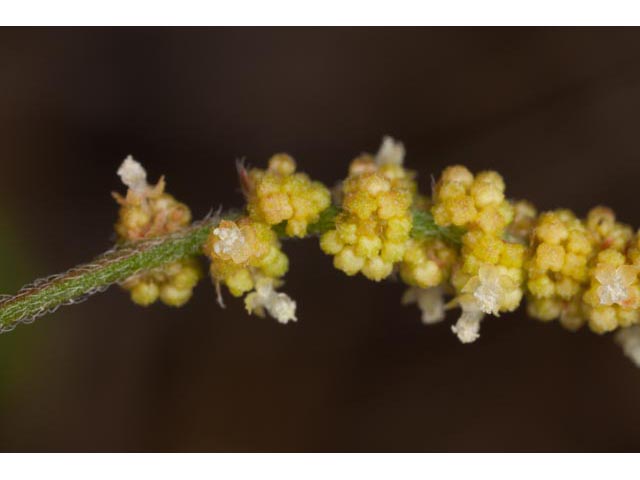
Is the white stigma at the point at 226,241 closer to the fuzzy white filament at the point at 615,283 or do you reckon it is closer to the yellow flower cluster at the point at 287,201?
the yellow flower cluster at the point at 287,201

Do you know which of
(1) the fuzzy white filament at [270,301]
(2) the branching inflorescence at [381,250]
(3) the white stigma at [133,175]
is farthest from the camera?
(3) the white stigma at [133,175]

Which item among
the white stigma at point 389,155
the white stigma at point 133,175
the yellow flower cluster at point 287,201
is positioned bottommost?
the yellow flower cluster at point 287,201

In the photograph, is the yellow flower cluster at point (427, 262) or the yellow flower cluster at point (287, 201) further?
the yellow flower cluster at point (427, 262)

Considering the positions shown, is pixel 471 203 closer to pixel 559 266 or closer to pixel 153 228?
pixel 559 266

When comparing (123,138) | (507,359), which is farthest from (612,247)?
(123,138)

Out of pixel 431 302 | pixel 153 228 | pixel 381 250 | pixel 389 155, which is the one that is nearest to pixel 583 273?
pixel 431 302

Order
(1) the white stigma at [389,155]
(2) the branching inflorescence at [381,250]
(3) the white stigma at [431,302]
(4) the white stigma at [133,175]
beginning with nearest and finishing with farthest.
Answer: (2) the branching inflorescence at [381,250] < (4) the white stigma at [133,175] < (3) the white stigma at [431,302] < (1) the white stigma at [389,155]

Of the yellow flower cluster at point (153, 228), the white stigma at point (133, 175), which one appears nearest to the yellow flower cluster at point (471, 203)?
the yellow flower cluster at point (153, 228)

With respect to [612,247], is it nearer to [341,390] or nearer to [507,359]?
[507,359]

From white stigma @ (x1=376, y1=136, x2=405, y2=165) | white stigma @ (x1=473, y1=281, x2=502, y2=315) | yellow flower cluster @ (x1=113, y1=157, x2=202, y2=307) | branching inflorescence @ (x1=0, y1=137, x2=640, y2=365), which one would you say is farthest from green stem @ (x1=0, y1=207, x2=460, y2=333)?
white stigma @ (x1=376, y1=136, x2=405, y2=165)

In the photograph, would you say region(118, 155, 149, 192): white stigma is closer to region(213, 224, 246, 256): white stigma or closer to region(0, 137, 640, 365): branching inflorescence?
region(0, 137, 640, 365): branching inflorescence
